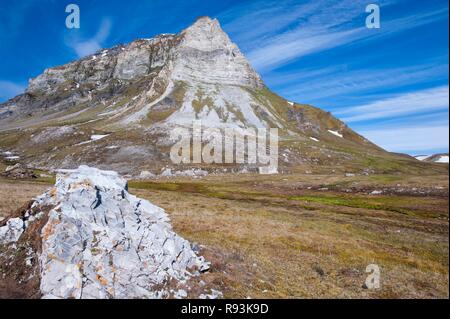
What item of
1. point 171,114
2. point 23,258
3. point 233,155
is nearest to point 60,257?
point 23,258

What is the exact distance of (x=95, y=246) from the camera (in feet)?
72.3

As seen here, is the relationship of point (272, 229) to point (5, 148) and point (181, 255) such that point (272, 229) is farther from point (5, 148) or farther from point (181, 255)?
point (5, 148)

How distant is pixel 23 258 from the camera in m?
22.1

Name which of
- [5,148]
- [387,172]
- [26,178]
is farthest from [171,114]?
[387,172]

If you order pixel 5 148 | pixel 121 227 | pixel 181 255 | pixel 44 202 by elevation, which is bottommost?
pixel 181 255

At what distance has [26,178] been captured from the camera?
82.9 m

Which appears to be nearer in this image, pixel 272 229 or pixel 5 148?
pixel 272 229

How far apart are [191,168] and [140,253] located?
94.8m

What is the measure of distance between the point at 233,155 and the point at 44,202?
109m

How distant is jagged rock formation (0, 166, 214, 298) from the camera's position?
64.4 ft

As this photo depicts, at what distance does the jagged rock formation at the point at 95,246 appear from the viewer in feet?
64.4

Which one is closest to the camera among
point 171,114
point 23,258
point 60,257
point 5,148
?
point 60,257
